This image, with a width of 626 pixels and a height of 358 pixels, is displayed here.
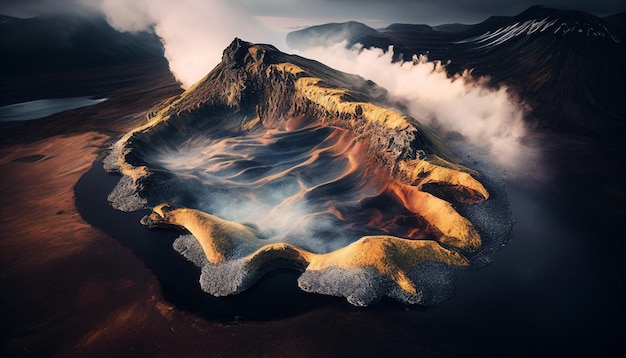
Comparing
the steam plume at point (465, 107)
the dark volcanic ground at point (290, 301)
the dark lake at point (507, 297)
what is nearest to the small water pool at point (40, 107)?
the dark volcanic ground at point (290, 301)

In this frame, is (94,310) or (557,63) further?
(557,63)

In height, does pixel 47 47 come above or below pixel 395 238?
above

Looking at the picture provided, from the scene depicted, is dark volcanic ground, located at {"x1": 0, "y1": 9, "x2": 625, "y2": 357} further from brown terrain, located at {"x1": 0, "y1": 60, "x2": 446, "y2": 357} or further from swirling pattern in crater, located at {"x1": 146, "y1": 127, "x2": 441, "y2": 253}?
swirling pattern in crater, located at {"x1": 146, "y1": 127, "x2": 441, "y2": 253}

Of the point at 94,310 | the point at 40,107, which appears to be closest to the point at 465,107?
the point at 94,310

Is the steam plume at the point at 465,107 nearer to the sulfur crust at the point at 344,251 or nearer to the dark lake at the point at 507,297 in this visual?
the dark lake at the point at 507,297

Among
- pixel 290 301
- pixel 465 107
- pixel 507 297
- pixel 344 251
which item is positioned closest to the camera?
pixel 507 297

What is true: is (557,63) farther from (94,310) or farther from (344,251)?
(94,310)

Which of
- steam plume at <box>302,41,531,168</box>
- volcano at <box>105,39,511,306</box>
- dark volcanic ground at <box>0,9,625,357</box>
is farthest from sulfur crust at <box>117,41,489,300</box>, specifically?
steam plume at <box>302,41,531,168</box>
